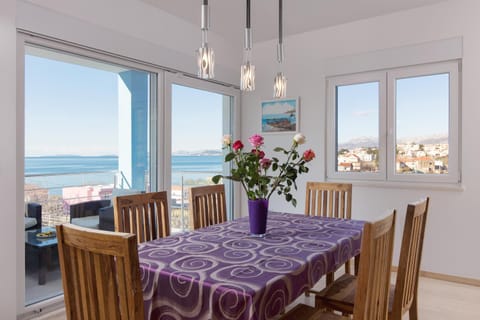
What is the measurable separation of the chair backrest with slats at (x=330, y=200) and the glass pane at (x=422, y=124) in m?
1.06

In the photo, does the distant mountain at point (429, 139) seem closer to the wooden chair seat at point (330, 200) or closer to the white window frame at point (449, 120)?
the white window frame at point (449, 120)

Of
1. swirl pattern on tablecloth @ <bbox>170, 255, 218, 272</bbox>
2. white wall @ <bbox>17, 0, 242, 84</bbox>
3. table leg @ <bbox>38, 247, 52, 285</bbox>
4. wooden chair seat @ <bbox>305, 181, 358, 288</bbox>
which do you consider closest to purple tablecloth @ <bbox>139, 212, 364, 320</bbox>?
swirl pattern on tablecloth @ <bbox>170, 255, 218, 272</bbox>

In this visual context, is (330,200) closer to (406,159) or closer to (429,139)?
(406,159)

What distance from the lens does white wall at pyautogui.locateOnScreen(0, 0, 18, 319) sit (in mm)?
2223

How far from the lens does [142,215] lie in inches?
82.7

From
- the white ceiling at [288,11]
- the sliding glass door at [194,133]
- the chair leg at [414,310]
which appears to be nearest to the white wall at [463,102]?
the white ceiling at [288,11]

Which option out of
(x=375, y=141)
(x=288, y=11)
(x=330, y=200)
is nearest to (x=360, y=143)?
(x=375, y=141)

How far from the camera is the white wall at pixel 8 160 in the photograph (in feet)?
7.29

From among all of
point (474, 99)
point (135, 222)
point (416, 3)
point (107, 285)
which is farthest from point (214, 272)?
point (416, 3)

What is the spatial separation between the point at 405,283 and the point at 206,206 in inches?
54.9

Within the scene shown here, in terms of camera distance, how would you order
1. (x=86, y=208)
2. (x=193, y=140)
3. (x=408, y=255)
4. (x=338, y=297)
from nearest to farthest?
(x=408, y=255) → (x=338, y=297) → (x=86, y=208) → (x=193, y=140)

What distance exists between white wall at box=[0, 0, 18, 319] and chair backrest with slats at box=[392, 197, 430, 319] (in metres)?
2.35

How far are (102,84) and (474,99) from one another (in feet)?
11.0

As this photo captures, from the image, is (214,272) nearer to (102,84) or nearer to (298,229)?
(298,229)
